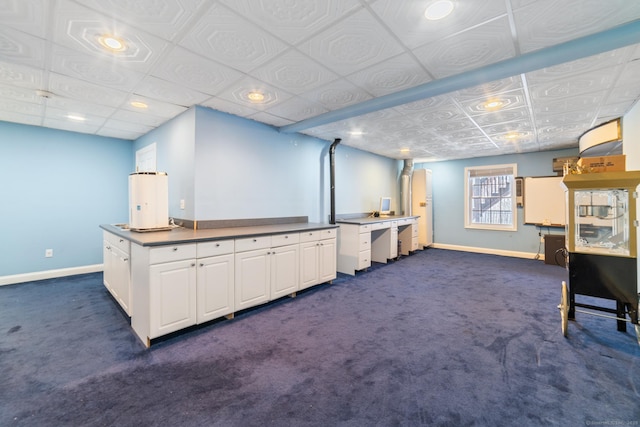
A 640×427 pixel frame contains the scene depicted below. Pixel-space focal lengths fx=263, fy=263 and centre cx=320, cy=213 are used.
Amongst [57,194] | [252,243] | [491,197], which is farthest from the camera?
[491,197]

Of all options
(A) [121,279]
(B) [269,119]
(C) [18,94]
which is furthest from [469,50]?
(C) [18,94]

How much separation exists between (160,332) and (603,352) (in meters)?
3.74

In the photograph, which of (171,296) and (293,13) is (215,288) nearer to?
(171,296)

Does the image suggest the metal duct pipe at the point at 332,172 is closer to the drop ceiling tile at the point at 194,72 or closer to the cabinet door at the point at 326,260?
the cabinet door at the point at 326,260

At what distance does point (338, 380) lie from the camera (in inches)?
72.9

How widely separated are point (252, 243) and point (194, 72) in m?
1.76

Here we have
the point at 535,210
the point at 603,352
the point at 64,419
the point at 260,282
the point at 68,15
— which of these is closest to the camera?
the point at 64,419

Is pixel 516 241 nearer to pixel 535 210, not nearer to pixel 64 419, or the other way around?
pixel 535 210

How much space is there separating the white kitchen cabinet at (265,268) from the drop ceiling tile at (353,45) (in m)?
1.93

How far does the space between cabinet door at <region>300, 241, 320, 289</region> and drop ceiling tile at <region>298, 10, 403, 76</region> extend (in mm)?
2187

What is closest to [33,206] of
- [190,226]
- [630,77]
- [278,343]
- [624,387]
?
[190,226]

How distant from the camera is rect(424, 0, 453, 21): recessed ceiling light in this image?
1586 millimetres

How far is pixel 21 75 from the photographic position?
8.13 feet

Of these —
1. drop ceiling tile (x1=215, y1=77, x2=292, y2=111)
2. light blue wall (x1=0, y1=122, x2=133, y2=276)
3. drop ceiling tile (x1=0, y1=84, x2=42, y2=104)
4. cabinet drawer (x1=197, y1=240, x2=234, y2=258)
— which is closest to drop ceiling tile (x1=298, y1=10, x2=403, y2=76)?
drop ceiling tile (x1=215, y1=77, x2=292, y2=111)
